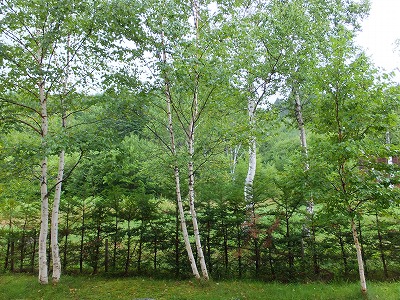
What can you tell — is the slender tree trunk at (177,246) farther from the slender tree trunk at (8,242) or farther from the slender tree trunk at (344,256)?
the slender tree trunk at (8,242)

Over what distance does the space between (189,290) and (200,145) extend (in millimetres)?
4333

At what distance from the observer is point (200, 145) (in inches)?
370

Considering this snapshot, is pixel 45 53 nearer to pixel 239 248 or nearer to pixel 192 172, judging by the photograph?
pixel 192 172

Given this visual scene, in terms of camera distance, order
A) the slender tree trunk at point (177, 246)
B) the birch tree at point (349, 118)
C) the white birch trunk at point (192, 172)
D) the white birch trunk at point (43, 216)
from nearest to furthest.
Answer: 1. the birch tree at point (349, 118)
2. the white birch trunk at point (43, 216)
3. the white birch trunk at point (192, 172)
4. the slender tree trunk at point (177, 246)

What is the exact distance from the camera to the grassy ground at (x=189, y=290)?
24.0 feet

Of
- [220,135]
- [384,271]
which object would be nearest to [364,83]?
[220,135]

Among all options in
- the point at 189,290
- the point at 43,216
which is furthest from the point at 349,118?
the point at 43,216

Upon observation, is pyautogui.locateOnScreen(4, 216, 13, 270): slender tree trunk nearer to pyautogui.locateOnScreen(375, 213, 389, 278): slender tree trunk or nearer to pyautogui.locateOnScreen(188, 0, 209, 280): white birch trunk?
pyautogui.locateOnScreen(188, 0, 209, 280): white birch trunk

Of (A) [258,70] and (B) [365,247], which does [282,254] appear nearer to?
(B) [365,247]

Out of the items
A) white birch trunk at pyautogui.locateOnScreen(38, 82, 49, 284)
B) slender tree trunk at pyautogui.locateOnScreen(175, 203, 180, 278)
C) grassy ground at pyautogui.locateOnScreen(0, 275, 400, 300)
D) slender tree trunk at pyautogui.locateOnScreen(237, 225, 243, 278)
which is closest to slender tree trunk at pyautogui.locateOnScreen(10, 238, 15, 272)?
grassy ground at pyautogui.locateOnScreen(0, 275, 400, 300)

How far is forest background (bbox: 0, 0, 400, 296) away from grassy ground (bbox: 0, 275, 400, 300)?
2.26 feet

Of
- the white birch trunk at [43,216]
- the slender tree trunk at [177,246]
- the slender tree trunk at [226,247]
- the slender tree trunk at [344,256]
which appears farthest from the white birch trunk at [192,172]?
the slender tree trunk at [344,256]

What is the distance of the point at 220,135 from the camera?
8.45 m

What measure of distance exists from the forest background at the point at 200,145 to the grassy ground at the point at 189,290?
690mm
